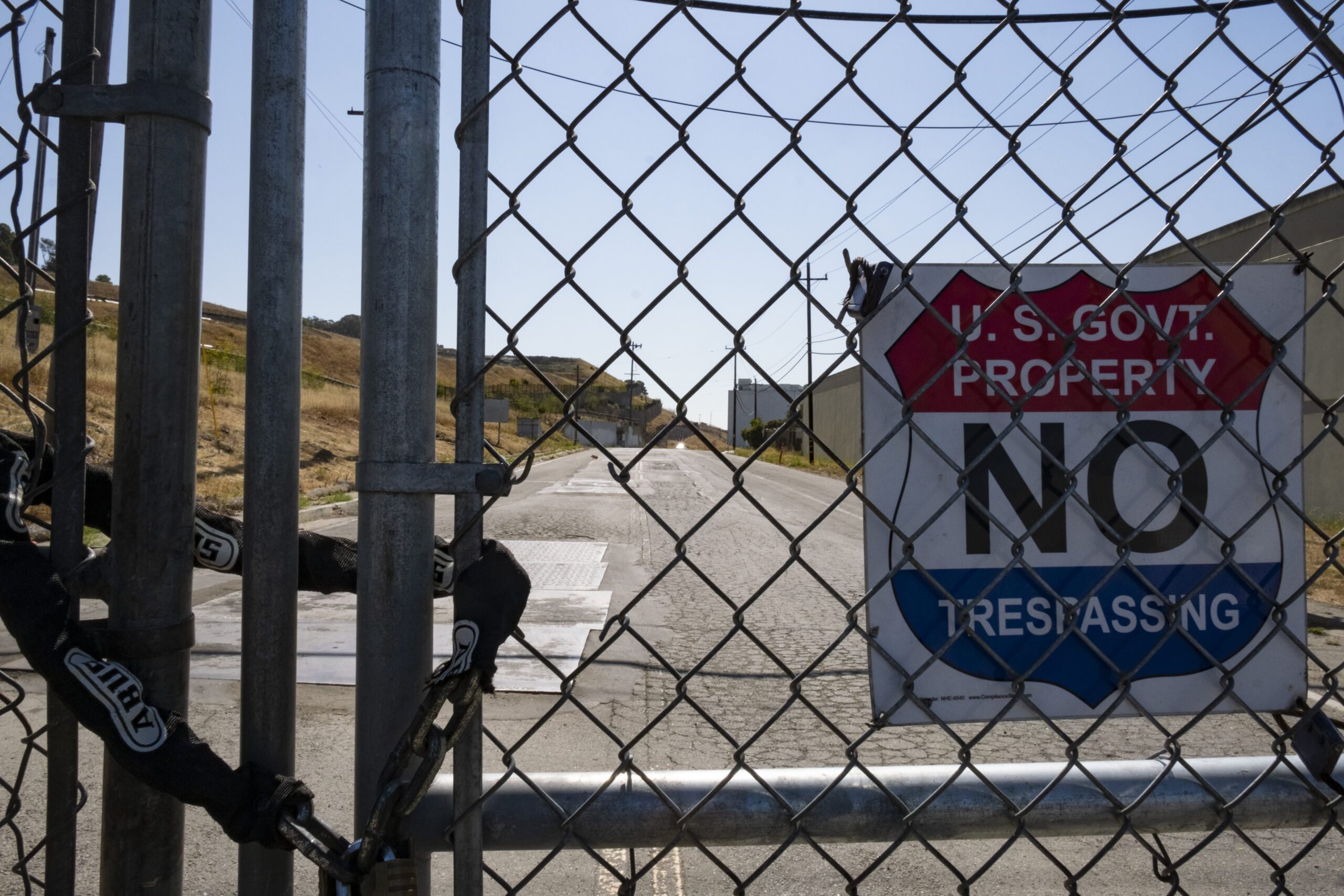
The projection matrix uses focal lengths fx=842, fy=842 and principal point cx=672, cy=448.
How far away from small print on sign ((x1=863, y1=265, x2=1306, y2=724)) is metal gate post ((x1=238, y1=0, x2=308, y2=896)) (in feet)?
2.92

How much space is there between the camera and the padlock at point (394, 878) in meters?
0.95

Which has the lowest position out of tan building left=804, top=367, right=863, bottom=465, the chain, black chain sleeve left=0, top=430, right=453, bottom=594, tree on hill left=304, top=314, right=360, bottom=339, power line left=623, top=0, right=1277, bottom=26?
the chain

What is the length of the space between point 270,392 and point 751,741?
0.83 metres

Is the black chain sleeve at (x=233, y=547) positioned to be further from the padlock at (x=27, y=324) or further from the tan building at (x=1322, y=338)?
the tan building at (x=1322, y=338)

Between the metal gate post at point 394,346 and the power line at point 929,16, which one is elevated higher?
the power line at point 929,16

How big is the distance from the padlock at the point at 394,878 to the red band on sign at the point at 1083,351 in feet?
3.30

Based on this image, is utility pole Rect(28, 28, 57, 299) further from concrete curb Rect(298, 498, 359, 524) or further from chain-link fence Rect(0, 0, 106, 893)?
concrete curb Rect(298, 498, 359, 524)

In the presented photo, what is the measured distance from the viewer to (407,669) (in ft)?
3.41

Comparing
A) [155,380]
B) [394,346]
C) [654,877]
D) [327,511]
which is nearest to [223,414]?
[327,511]

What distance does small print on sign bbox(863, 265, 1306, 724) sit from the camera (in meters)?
1.41

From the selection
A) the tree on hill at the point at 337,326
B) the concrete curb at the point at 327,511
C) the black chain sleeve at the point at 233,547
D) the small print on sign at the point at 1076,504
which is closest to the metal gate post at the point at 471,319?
the black chain sleeve at the point at 233,547

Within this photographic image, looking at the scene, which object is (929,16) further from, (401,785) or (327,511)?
(327,511)

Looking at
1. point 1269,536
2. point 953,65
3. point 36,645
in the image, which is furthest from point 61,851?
point 1269,536


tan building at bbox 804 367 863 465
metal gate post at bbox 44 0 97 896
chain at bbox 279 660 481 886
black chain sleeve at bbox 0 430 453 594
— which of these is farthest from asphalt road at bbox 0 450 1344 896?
tan building at bbox 804 367 863 465
